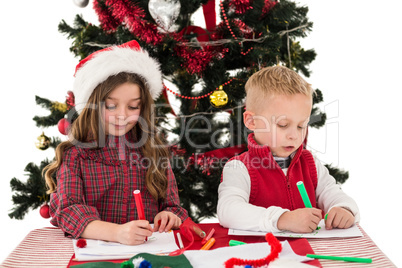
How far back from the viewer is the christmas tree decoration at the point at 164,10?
166cm

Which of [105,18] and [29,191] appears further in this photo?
[29,191]

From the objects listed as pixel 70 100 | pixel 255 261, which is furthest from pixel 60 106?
pixel 255 261

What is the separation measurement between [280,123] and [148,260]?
553mm

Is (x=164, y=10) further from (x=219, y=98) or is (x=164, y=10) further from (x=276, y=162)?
(x=276, y=162)

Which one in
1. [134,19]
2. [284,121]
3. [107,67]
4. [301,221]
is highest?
[134,19]

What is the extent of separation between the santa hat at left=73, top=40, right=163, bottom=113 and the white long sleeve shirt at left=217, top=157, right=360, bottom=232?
1.35ft

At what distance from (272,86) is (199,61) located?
54cm

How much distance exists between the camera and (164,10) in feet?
5.48

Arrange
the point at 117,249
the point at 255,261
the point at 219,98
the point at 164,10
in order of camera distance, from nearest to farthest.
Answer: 1. the point at 255,261
2. the point at 117,249
3. the point at 164,10
4. the point at 219,98

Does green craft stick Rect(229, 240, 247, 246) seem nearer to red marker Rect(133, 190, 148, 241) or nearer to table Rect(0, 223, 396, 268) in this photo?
table Rect(0, 223, 396, 268)

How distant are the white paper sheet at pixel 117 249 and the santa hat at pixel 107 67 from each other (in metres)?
0.48

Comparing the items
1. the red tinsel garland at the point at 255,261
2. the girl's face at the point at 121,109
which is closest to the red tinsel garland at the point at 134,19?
the girl's face at the point at 121,109

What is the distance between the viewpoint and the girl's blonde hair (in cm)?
135

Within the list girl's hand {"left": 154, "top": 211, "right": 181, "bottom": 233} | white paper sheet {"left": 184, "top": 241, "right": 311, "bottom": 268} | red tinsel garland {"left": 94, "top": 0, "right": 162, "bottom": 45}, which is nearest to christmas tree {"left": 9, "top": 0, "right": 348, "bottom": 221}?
red tinsel garland {"left": 94, "top": 0, "right": 162, "bottom": 45}
